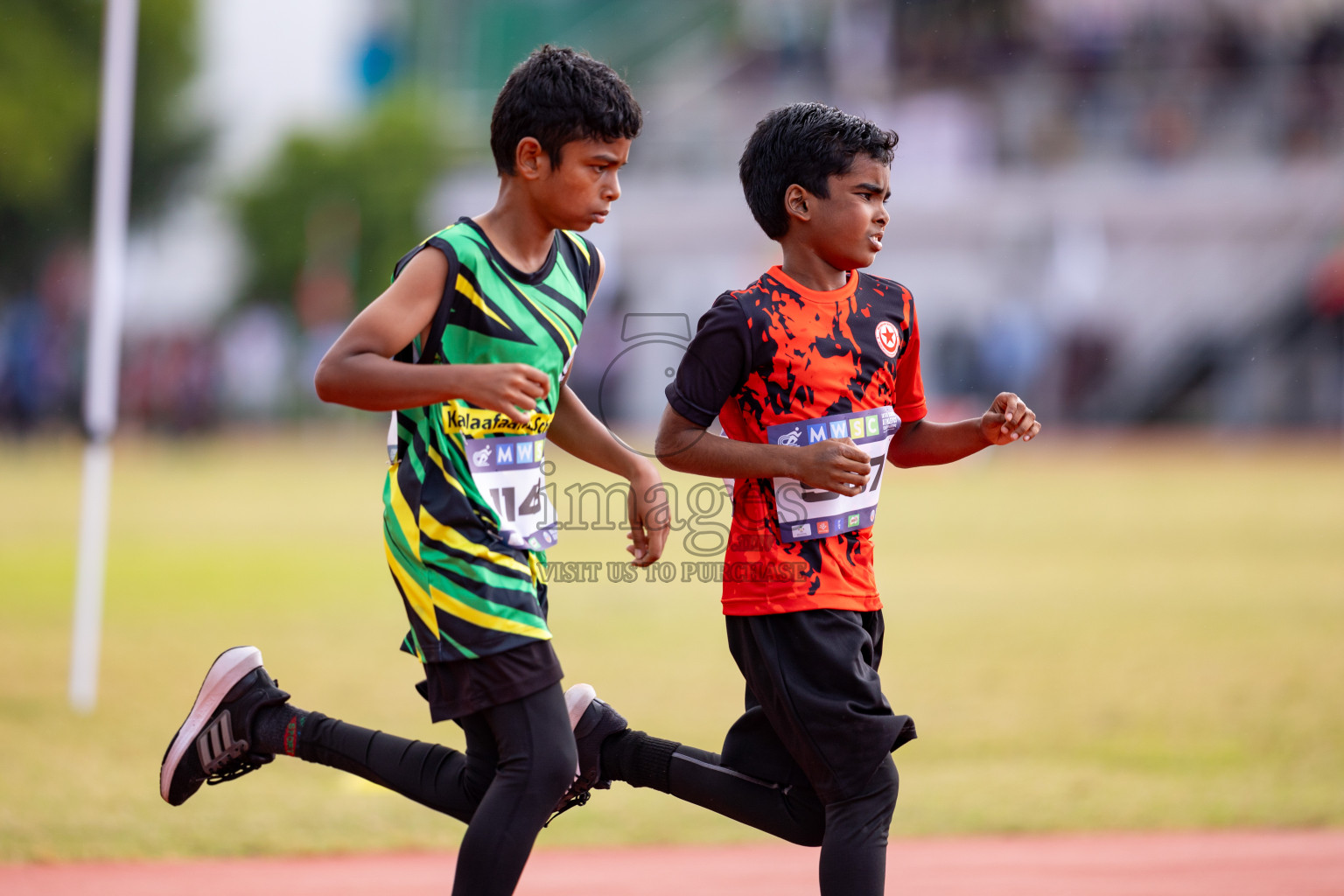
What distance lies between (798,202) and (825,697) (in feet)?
3.69

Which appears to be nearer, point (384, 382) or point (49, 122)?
point (384, 382)

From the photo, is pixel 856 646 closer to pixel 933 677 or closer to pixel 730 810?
pixel 730 810

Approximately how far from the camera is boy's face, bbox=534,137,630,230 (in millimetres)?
3141

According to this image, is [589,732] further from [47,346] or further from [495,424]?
[47,346]

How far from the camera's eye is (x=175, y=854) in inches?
185

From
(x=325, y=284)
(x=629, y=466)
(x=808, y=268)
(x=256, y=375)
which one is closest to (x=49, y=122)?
(x=325, y=284)

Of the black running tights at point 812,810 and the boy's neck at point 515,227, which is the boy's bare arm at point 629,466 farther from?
the black running tights at point 812,810

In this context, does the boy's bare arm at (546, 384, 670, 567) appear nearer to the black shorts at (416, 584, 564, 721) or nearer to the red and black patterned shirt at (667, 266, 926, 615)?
the red and black patterned shirt at (667, 266, 926, 615)

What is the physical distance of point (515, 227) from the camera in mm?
3178

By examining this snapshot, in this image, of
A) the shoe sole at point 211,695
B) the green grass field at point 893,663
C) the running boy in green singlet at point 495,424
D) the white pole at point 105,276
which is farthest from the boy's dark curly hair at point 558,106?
the white pole at point 105,276

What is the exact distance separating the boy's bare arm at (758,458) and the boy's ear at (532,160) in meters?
0.59

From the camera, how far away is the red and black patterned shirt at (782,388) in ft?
10.6

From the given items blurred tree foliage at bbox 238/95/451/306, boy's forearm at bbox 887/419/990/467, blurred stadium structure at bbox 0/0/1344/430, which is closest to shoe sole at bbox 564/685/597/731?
boy's forearm at bbox 887/419/990/467

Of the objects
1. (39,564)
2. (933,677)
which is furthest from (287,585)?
(933,677)
